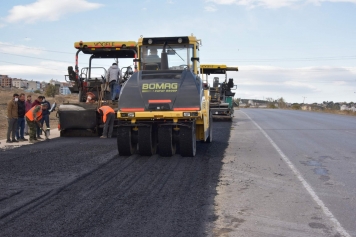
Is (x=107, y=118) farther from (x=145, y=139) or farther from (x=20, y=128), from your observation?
(x=145, y=139)

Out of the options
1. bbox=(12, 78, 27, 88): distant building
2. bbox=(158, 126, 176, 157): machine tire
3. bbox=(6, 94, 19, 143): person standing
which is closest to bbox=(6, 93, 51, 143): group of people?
bbox=(6, 94, 19, 143): person standing

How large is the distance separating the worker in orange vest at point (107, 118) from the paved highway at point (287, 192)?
15.0ft

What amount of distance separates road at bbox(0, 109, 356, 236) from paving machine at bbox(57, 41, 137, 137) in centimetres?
370

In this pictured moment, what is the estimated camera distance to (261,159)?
11172mm

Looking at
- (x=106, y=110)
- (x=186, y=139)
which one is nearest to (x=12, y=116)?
(x=106, y=110)

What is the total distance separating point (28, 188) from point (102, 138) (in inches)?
322

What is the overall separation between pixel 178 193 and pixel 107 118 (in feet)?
29.1

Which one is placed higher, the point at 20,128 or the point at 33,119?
the point at 33,119

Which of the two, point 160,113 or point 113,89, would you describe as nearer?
point 160,113

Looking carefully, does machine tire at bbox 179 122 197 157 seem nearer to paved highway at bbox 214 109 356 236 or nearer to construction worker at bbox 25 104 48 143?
paved highway at bbox 214 109 356 236

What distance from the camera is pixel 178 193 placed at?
24.0ft

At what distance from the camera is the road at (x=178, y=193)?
560cm

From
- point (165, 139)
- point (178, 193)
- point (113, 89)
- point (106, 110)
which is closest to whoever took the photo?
point (178, 193)

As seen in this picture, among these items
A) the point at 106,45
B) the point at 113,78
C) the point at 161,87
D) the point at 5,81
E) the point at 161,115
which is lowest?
the point at 161,115
